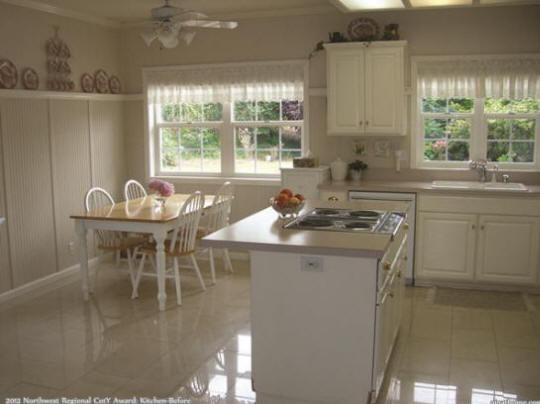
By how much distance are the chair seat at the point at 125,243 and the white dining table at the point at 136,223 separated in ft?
0.63

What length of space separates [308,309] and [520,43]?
11.5 ft

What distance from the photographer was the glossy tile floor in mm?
3168

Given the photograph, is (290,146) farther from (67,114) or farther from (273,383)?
(273,383)

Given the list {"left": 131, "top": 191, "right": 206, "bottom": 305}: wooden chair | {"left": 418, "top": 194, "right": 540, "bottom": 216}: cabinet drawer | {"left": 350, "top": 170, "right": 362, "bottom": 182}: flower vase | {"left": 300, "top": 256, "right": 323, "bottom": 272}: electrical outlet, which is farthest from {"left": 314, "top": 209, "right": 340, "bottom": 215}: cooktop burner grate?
{"left": 350, "top": 170, "right": 362, "bottom": 182}: flower vase

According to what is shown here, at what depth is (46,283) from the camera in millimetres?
5133

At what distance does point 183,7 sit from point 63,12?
1.10 meters

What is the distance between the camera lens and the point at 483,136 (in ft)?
17.4

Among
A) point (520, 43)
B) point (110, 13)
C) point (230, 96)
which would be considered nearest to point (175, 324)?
point (230, 96)

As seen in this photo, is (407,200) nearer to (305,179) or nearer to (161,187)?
(305,179)

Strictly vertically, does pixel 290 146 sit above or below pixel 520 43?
below

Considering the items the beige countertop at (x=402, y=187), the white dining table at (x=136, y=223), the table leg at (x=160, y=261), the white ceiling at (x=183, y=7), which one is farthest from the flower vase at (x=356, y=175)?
the table leg at (x=160, y=261)

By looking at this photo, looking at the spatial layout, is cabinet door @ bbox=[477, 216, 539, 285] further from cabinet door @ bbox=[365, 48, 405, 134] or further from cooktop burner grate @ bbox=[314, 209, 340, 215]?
cooktop burner grate @ bbox=[314, 209, 340, 215]

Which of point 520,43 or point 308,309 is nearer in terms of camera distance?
point 308,309

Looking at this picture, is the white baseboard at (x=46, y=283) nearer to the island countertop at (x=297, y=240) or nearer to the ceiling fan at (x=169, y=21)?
the ceiling fan at (x=169, y=21)
